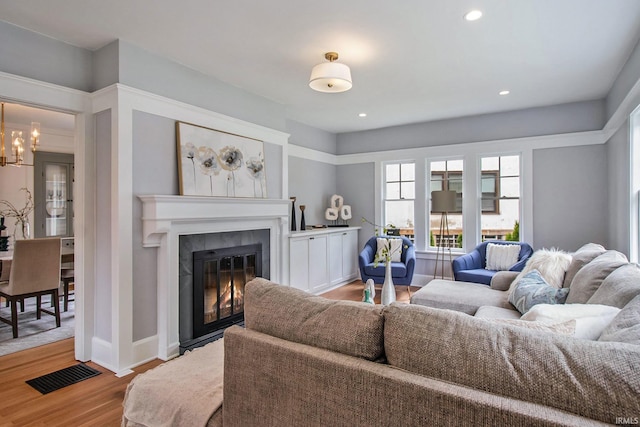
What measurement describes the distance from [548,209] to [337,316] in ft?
15.7

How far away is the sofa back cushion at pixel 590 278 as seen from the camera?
2.28 meters

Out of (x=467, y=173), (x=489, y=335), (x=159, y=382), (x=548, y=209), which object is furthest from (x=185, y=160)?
(x=548, y=209)

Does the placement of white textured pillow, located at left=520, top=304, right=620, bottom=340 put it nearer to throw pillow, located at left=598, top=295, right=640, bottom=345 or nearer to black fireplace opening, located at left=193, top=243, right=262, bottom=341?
throw pillow, located at left=598, top=295, right=640, bottom=345

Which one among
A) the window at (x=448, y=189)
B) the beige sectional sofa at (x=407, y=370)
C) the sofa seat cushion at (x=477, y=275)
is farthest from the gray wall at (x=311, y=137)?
the beige sectional sofa at (x=407, y=370)

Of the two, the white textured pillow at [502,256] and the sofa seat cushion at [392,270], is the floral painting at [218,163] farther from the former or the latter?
the white textured pillow at [502,256]

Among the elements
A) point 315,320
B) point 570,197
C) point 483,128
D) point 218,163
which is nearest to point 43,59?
point 218,163

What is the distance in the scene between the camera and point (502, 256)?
15.8ft

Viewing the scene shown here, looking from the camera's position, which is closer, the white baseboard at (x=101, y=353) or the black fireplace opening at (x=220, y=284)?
the white baseboard at (x=101, y=353)

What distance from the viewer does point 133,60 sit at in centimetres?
303

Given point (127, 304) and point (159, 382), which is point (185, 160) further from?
point (159, 382)

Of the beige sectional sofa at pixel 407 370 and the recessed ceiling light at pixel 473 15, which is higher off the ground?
the recessed ceiling light at pixel 473 15

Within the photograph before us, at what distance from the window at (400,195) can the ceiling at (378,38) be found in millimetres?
2002

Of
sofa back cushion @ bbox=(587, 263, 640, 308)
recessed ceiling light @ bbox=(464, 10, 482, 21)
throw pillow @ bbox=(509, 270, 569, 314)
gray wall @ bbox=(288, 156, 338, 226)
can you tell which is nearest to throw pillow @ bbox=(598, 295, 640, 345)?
sofa back cushion @ bbox=(587, 263, 640, 308)

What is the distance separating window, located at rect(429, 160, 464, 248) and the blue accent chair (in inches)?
25.2
